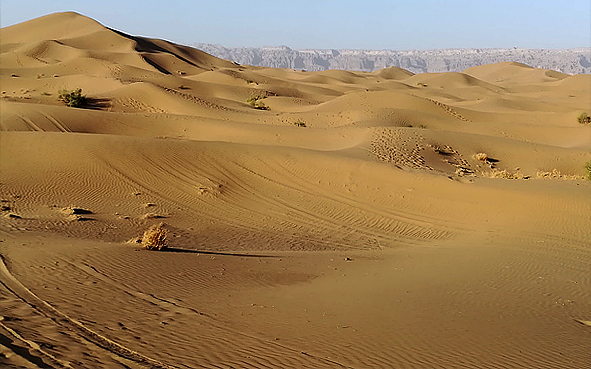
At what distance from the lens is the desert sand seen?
617 centimetres

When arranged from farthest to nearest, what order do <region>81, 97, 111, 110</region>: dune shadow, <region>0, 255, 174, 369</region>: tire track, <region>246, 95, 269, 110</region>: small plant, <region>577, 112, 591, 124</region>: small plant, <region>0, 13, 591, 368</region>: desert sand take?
1. <region>246, 95, 269, 110</region>: small plant
2. <region>577, 112, 591, 124</region>: small plant
3. <region>81, 97, 111, 110</region>: dune shadow
4. <region>0, 13, 591, 368</region>: desert sand
5. <region>0, 255, 174, 369</region>: tire track

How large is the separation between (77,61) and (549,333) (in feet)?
170

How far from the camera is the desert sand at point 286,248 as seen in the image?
617cm

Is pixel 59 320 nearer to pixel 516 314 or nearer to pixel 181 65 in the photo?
pixel 516 314

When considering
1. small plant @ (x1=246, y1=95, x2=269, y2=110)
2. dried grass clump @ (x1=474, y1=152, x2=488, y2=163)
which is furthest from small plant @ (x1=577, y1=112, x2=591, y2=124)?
small plant @ (x1=246, y1=95, x2=269, y2=110)

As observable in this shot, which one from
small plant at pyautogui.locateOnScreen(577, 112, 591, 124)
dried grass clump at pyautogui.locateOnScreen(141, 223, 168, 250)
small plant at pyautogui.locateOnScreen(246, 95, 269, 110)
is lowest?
small plant at pyautogui.locateOnScreen(577, 112, 591, 124)

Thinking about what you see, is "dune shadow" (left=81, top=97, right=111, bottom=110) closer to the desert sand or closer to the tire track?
the desert sand

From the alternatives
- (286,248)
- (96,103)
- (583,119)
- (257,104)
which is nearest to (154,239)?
(286,248)

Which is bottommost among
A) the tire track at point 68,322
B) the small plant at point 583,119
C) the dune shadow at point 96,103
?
the small plant at point 583,119

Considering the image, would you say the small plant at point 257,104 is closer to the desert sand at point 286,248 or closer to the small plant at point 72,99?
the desert sand at point 286,248

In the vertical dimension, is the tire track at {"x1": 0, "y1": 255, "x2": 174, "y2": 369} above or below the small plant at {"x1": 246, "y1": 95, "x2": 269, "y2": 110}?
below

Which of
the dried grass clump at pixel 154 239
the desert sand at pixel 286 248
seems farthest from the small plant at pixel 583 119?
the dried grass clump at pixel 154 239

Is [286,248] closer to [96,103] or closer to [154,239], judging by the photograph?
[154,239]

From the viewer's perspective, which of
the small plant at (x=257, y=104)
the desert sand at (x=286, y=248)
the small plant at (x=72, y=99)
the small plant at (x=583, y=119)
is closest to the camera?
the desert sand at (x=286, y=248)
